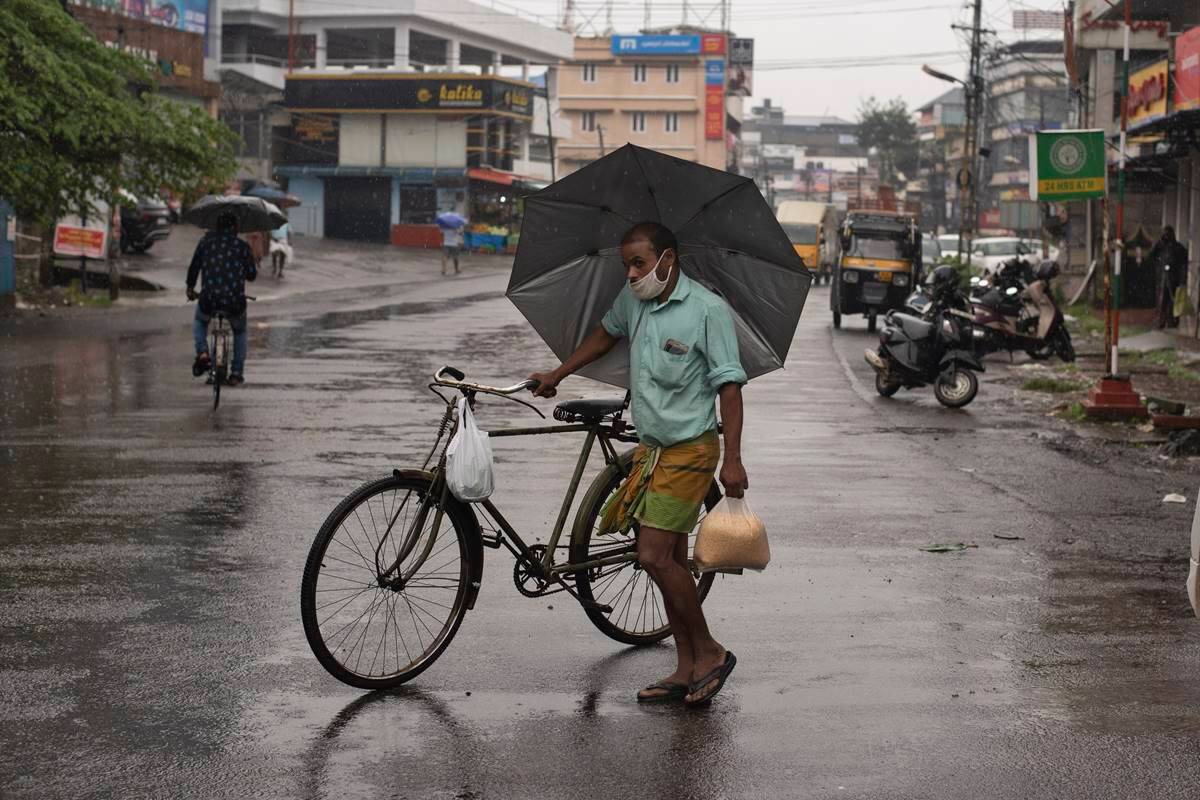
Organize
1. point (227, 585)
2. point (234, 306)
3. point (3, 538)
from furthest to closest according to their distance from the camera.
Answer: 1. point (234, 306)
2. point (3, 538)
3. point (227, 585)

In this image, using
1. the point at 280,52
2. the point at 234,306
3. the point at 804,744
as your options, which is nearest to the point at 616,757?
the point at 804,744

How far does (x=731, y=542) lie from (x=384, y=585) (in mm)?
1281

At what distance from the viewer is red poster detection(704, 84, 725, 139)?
10312cm

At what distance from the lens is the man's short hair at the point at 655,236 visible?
18.7ft

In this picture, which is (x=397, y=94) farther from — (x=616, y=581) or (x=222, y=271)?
(x=616, y=581)

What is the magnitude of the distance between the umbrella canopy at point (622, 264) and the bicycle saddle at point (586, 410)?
4.4 inches

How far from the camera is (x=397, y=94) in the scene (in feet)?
222

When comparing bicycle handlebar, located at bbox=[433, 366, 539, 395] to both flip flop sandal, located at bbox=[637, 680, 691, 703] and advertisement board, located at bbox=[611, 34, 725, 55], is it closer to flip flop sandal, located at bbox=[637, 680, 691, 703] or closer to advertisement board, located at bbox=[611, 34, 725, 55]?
flip flop sandal, located at bbox=[637, 680, 691, 703]

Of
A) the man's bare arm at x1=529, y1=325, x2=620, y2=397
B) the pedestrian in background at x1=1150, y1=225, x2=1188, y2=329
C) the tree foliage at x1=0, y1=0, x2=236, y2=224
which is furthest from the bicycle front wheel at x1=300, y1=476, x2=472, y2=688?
the pedestrian in background at x1=1150, y1=225, x2=1188, y2=329

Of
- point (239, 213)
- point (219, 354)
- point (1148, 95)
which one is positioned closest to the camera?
point (219, 354)

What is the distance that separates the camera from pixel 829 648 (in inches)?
256

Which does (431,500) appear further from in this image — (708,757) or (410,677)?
(708,757)

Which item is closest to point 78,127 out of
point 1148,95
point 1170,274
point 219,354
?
point 219,354

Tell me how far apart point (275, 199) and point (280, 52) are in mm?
30739
